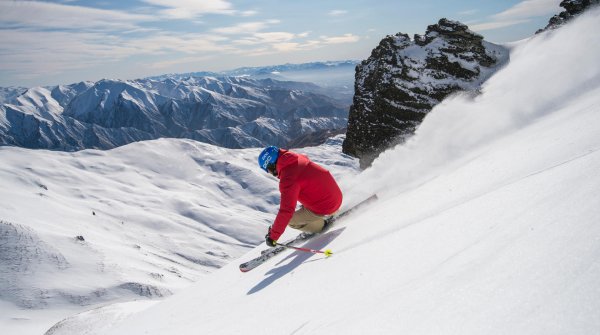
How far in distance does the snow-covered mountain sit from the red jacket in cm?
815

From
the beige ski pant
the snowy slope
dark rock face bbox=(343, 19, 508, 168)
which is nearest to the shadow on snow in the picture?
the snowy slope

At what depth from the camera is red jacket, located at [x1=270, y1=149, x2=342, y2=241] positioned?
7.73 metres

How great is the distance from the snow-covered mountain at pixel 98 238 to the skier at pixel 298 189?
8.00 m

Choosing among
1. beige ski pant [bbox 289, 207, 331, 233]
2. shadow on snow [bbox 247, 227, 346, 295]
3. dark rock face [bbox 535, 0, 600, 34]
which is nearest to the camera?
shadow on snow [bbox 247, 227, 346, 295]

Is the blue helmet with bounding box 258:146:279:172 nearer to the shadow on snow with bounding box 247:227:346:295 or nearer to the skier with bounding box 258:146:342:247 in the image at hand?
the skier with bounding box 258:146:342:247

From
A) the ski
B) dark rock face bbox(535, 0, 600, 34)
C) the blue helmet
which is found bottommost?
the ski

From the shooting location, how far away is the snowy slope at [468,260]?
2.17 meters

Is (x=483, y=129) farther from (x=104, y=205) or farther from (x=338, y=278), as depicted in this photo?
(x=104, y=205)

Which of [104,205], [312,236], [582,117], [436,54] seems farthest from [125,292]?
[104,205]

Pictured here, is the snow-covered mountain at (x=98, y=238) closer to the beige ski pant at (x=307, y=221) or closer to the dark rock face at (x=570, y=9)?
the beige ski pant at (x=307, y=221)

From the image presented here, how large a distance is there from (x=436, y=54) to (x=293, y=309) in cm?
4178

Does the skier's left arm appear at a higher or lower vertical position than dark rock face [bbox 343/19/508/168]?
lower

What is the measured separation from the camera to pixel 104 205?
509ft

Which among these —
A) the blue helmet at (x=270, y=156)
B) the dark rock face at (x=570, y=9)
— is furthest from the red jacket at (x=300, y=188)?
the dark rock face at (x=570, y=9)
